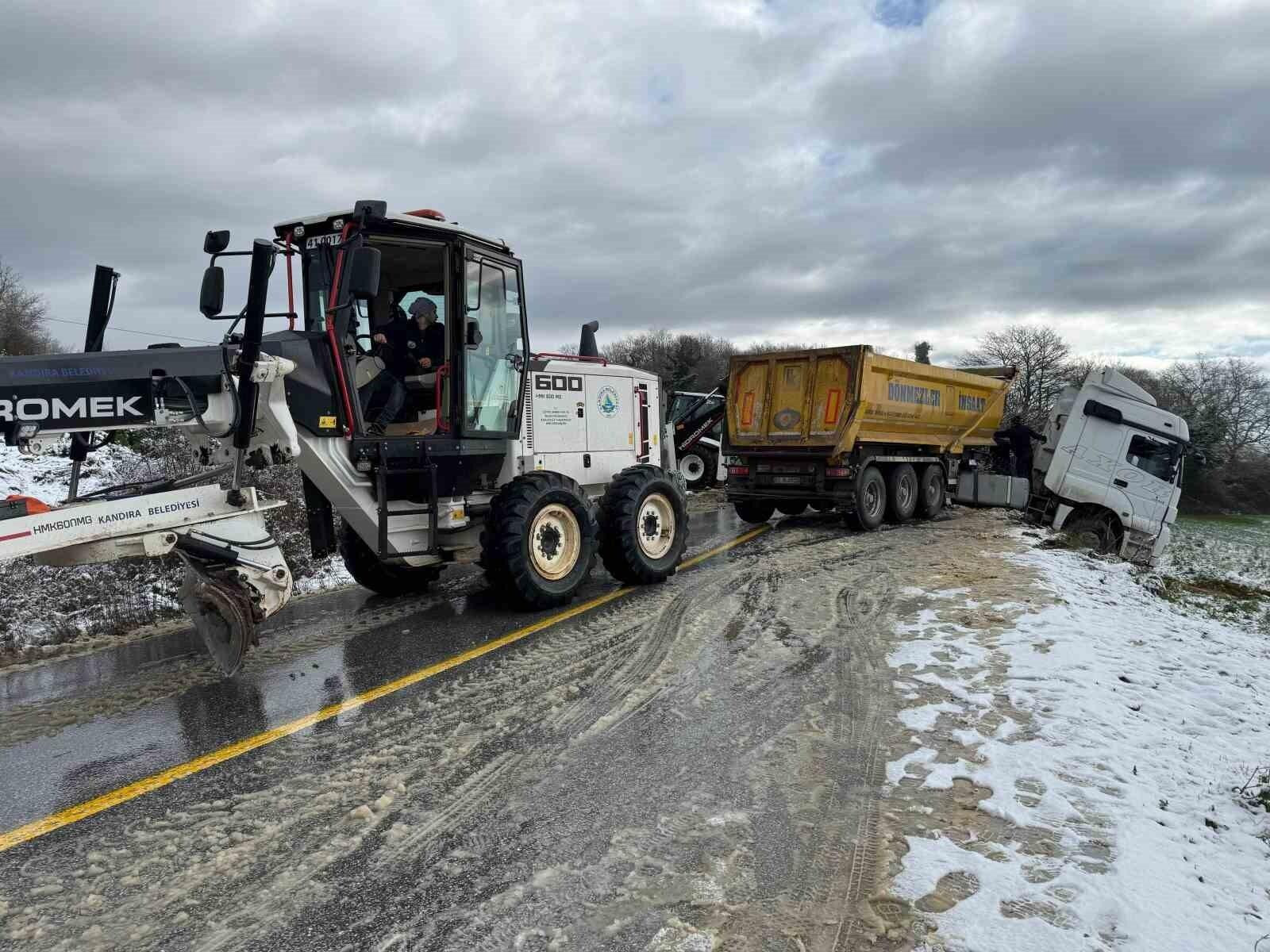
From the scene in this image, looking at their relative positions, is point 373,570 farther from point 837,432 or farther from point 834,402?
point 834,402

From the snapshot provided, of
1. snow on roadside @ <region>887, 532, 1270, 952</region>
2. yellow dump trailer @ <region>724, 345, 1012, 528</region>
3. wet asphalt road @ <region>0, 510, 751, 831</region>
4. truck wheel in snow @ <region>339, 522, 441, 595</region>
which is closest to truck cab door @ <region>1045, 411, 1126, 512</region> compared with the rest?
yellow dump trailer @ <region>724, 345, 1012, 528</region>

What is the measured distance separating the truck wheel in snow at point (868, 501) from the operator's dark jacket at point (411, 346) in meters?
7.09

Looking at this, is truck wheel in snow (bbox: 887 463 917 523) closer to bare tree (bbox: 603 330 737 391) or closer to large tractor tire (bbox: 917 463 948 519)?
large tractor tire (bbox: 917 463 948 519)

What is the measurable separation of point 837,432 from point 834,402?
0.47 metres

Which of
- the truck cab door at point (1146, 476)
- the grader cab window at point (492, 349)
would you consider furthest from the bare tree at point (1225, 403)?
the grader cab window at point (492, 349)

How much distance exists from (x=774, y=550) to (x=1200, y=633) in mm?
4531

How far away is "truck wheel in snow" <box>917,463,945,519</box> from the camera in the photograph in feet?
45.4

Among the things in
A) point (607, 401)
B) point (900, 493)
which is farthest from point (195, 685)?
point (900, 493)

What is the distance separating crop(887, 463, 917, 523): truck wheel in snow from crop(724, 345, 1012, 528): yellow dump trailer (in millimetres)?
18

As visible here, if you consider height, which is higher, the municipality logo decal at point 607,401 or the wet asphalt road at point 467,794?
the municipality logo decal at point 607,401

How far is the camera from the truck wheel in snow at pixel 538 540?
6.43 m

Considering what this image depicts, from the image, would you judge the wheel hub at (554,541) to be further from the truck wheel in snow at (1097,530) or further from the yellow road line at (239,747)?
the truck wheel in snow at (1097,530)

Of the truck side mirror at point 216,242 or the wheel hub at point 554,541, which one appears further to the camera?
the wheel hub at point 554,541

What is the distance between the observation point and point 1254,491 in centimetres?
3550
